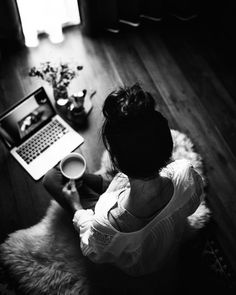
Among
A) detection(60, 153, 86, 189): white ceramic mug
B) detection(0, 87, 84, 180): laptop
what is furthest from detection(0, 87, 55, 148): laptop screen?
detection(60, 153, 86, 189): white ceramic mug

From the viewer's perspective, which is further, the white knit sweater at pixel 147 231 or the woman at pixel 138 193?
the white knit sweater at pixel 147 231

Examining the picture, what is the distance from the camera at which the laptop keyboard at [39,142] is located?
197cm

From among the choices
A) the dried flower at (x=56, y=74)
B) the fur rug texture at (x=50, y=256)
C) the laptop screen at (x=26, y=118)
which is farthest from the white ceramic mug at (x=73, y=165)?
the dried flower at (x=56, y=74)

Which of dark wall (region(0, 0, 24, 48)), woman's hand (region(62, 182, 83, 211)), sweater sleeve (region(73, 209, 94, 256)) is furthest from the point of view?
dark wall (region(0, 0, 24, 48))

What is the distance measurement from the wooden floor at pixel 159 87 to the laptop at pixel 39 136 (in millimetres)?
106

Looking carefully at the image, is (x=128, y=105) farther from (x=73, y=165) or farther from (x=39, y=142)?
(x=39, y=142)

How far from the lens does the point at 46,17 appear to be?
229cm

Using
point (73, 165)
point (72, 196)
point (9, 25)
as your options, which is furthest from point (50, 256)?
point (9, 25)

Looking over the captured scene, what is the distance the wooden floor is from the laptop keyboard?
0.13m

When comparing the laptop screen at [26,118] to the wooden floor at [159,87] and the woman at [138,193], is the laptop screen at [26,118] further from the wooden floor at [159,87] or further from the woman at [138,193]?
the woman at [138,193]

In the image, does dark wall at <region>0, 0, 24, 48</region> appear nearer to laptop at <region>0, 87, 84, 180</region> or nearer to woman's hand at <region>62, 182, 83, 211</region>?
laptop at <region>0, 87, 84, 180</region>

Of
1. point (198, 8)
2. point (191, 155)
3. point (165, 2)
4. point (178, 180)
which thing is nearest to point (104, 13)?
point (165, 2)

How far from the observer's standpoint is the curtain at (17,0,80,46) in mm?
2201

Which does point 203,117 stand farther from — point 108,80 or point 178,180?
point 178,180
